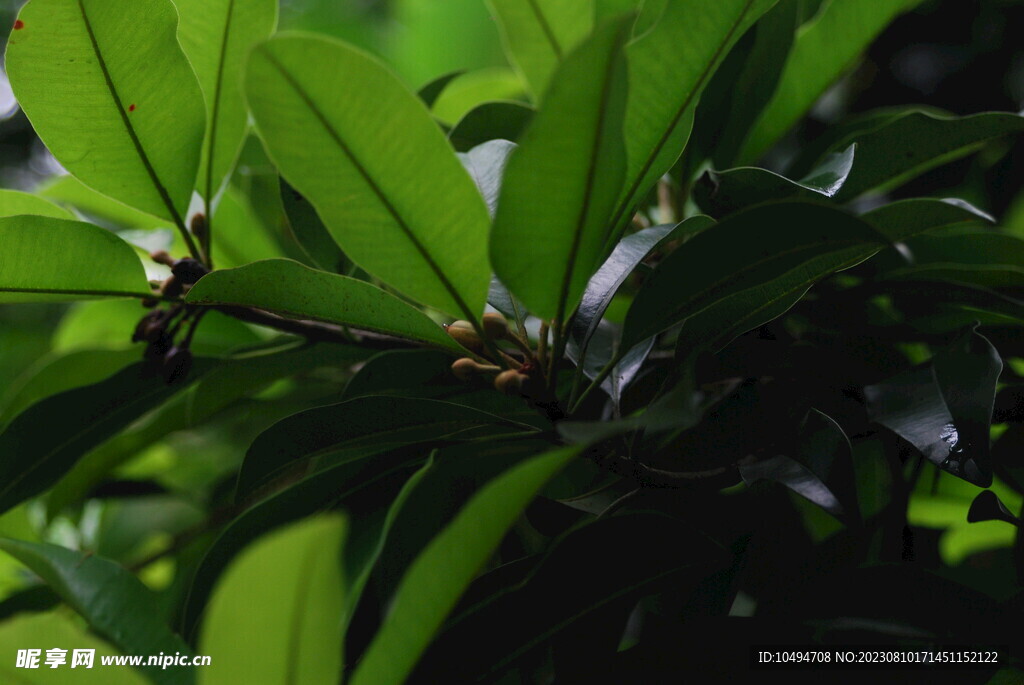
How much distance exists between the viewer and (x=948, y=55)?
1.73 metres

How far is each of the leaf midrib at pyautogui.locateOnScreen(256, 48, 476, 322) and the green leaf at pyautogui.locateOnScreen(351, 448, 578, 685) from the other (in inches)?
7.0

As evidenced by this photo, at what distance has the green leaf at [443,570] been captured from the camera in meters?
0.37

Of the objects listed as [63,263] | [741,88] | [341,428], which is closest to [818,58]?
[741,88]

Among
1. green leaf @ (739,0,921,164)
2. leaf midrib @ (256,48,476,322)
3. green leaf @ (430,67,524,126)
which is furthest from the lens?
green leaf @ (430,67,524,126)

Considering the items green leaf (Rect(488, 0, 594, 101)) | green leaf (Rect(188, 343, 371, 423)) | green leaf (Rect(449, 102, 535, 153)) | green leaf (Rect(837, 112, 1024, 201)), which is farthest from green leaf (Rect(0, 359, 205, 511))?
green leaf (Rect(837, 112, 1024, 201))

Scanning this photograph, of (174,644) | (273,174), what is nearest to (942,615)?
(174,644)

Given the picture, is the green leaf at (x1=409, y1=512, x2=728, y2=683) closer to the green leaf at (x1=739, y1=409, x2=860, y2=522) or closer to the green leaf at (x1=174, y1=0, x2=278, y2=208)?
the green leaf at (x1=739, y1=409, x2=860, y2=522)

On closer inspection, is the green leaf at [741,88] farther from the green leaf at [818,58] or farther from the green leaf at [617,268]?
the green leaf at [617,268]

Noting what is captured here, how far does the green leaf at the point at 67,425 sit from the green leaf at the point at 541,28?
0.44m

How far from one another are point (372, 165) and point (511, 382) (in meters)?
0.18

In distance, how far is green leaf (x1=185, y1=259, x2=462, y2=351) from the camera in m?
0.52

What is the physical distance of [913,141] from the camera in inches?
26.1

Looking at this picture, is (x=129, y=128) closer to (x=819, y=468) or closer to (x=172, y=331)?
(x=172, y=331)

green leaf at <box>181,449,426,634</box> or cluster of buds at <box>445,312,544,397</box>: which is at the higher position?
cluster of buds at <box>445,312,544,397</box>
